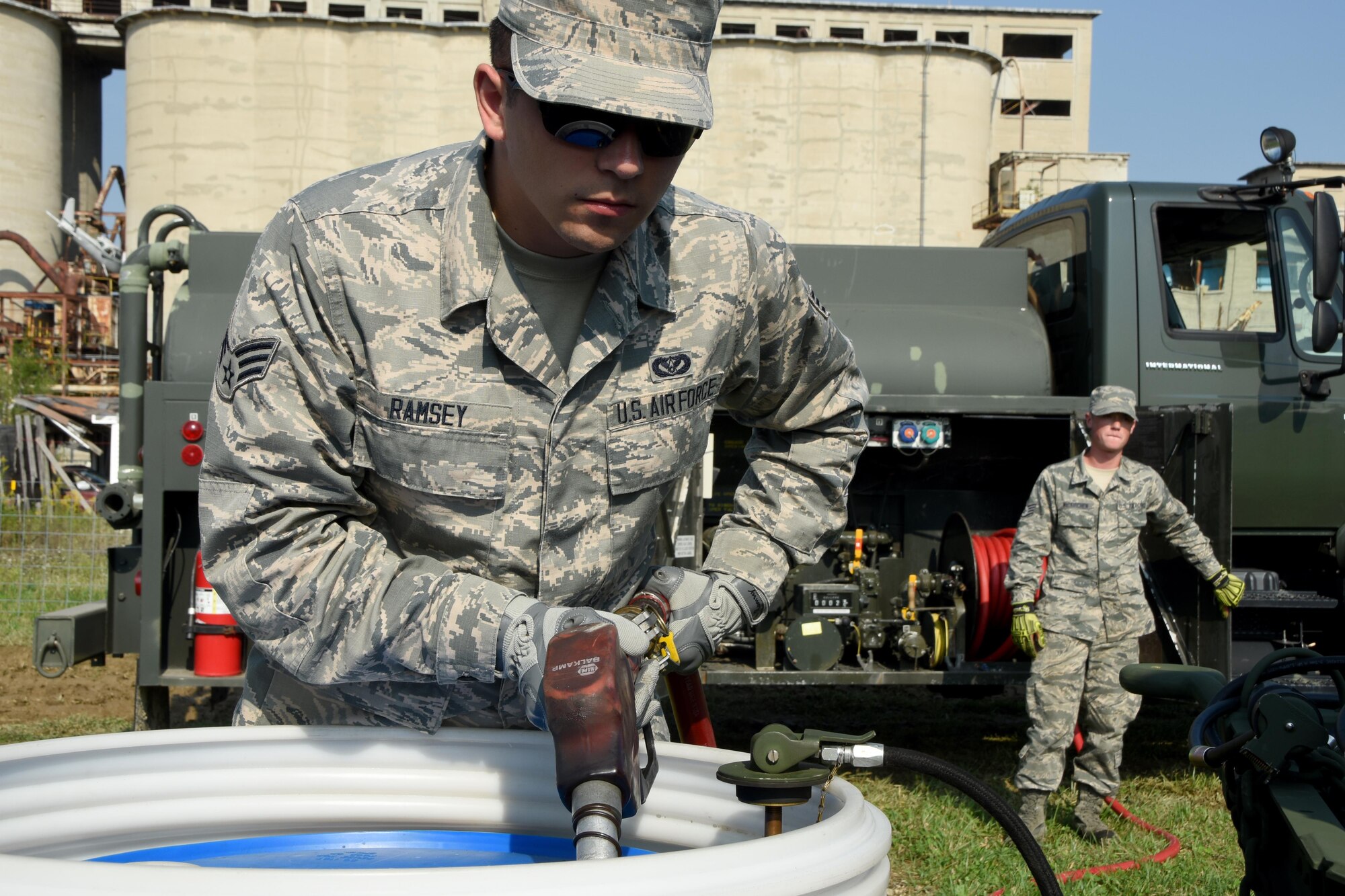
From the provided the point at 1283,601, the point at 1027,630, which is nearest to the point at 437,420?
the point at 1027,630

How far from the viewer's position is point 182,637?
5.21 metres

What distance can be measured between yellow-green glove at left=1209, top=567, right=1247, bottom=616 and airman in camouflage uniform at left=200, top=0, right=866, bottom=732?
3.74m

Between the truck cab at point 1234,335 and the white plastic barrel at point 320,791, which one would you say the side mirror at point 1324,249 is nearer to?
the truck cab at point 1234,335

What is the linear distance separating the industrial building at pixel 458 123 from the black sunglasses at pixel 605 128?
94.6 feet

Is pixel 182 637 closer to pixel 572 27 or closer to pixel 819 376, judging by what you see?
pixel 819 376

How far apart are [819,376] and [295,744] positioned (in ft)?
3.52

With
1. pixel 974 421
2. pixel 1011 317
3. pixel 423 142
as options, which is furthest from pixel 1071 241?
pixel 423 142

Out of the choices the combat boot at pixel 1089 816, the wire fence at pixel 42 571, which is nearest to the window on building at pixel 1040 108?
the wire fence at pixel 42 571

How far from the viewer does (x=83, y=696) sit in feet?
23.8

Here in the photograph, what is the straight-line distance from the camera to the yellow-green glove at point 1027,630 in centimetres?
497

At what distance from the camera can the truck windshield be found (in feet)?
18.6

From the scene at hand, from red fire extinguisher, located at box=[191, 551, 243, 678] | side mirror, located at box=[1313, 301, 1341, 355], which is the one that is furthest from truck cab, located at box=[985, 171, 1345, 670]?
red fire extinguisher, located at box=[191, 551, 243, 678]

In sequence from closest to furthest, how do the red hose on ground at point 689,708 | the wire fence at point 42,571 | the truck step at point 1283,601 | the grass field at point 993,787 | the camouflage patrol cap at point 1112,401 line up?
the red hose on ground at point 689,708, the grass field at point 993,787, the camouflage patrol cap at point 1112,401, the truck step at point 1283,601, the wire fence at point 42,571

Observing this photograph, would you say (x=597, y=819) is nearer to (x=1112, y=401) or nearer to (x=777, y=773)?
(x=777, y=773)
